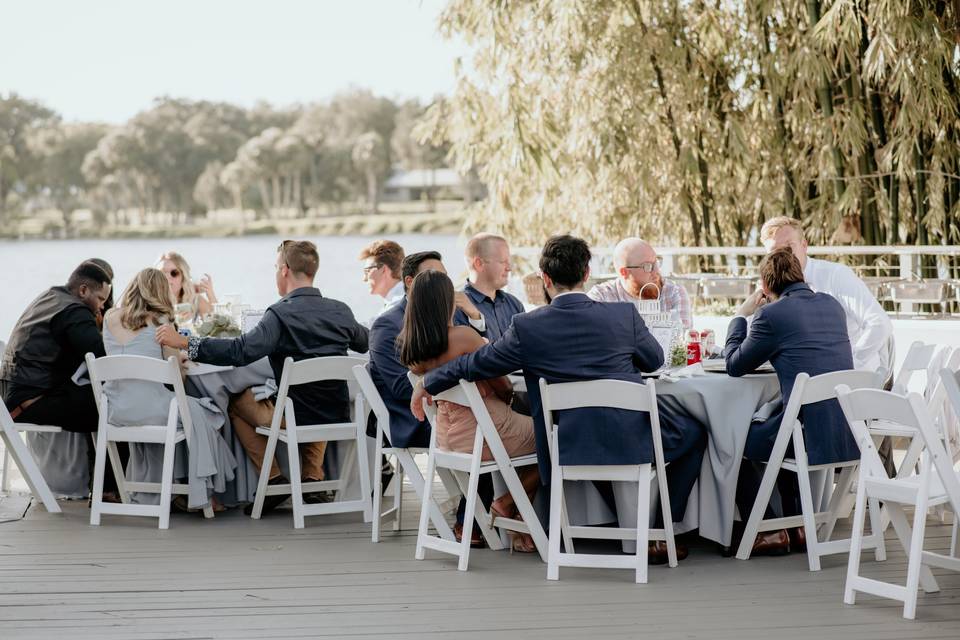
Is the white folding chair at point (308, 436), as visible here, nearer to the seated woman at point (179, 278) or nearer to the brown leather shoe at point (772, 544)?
the brown leather shoe at point (772, 544)

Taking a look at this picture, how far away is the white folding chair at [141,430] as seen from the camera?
5.14 meters

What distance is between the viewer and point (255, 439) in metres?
5.64

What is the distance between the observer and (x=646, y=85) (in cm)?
1130

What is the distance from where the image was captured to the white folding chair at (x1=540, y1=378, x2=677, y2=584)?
13.6 ft

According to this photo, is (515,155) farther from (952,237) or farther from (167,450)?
(167,450)

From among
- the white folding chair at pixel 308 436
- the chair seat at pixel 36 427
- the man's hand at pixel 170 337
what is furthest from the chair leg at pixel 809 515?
the chair seat at pixel 36 427

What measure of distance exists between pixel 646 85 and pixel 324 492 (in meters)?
6.66

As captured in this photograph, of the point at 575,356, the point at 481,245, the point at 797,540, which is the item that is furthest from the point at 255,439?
the point at 797,540

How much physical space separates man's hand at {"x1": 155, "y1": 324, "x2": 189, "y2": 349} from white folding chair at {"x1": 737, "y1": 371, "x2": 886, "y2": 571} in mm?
2553

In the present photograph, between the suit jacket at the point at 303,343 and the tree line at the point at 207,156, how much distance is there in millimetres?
36770

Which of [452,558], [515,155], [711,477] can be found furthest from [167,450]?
[515,155]

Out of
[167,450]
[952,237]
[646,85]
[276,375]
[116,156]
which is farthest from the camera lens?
[116,156]

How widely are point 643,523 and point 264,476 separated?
6.41 feet

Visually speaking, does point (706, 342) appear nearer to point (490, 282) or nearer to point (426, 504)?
point (490, 282)
